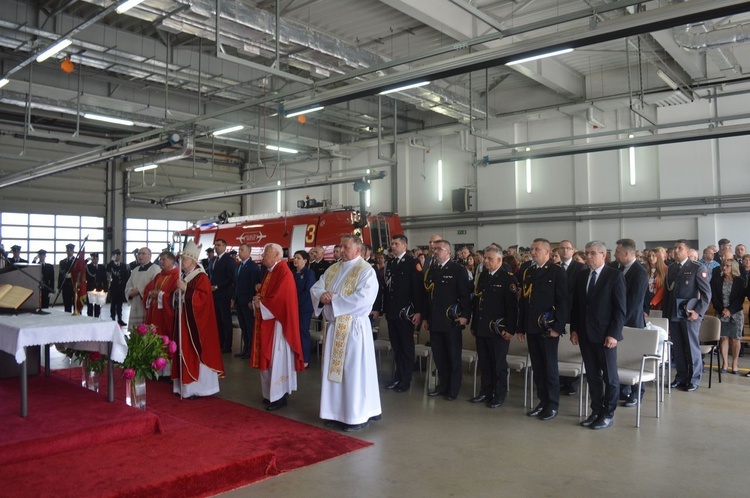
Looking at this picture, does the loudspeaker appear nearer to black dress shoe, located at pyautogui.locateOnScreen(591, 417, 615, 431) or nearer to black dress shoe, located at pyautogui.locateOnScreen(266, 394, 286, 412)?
black dress shoe, located at pyautogui.locateOnScreen(266, 394, 286, 412)

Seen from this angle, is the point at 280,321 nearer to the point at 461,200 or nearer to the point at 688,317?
the point at 688,317

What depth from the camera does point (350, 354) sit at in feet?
17.9

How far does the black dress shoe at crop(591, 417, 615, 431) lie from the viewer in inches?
213

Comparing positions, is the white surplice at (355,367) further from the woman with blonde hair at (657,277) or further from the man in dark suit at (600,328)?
the woman with blonde hair at (657,277)

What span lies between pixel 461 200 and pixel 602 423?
12220 millimetres

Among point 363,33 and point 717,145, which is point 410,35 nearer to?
point 363,33

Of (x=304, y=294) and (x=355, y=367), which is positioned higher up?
(x=304, y=294)

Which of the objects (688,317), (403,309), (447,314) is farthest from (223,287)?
(688,317)

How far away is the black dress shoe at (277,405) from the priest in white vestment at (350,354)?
79cm

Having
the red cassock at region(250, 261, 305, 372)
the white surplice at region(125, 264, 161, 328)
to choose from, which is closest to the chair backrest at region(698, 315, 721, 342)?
the red cassock at region(250, 261, 305, 372)

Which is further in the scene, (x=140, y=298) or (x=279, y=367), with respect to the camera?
(x=140, y=298)

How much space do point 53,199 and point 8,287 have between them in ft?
52.9

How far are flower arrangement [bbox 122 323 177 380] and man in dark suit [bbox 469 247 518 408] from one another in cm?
319

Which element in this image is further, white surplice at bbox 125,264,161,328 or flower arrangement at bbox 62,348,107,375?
white surplice at bbox 125,264,161,328
